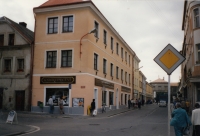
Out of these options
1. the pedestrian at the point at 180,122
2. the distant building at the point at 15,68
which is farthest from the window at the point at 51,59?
the pedestrian at the point at 180,122

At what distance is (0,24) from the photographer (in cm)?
2775

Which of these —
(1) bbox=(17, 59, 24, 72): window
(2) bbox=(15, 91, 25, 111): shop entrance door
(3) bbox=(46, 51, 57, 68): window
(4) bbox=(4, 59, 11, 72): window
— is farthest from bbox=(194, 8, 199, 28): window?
(4) bbox=(4, 59, 11, 72): window

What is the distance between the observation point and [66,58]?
24766mm

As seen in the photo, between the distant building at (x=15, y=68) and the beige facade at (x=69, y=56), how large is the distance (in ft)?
3.11

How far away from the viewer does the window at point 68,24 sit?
82.4 ft

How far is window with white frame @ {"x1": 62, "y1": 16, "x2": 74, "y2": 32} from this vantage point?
25.1m

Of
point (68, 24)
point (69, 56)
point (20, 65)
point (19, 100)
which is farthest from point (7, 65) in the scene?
point (68, 24)

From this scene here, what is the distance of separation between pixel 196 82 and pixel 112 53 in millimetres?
14128

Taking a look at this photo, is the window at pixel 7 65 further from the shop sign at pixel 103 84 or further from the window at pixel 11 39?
the shop sign at pixel 103 84

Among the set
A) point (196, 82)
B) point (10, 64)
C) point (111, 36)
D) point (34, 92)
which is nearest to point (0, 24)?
point (10, 64)

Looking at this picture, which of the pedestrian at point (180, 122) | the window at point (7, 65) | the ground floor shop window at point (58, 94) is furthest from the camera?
the window at point (7, 65)

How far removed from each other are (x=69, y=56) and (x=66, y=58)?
1.30 feet

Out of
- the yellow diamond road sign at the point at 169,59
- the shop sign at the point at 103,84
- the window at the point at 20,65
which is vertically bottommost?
the shop sign at the point at 103,84

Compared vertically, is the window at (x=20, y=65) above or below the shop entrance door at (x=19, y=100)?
above
